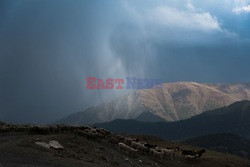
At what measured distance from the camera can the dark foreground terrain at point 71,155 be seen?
25125 mm

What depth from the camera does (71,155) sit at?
3058cm

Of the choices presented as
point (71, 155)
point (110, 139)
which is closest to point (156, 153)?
point (110, 139)

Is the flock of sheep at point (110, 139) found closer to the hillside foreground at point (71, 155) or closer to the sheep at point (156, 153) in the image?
the sheep at point (156, 153)

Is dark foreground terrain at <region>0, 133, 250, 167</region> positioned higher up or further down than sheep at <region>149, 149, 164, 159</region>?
higher up

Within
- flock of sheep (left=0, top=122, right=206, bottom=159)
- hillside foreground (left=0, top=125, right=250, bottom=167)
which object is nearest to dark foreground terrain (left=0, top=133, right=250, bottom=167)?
hillside foreground (left=0, top=125, right=250, bottom=167)

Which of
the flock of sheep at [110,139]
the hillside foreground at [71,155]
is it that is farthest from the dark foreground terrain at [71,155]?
the flock of sheep at [110,139]

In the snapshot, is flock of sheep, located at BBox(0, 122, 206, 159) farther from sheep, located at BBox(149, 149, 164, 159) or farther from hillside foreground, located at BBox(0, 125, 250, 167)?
hillside foreground, located at BBox(0, 125, 250, 167)

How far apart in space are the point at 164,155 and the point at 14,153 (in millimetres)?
21621

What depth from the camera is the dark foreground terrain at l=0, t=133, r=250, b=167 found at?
82.4 ft

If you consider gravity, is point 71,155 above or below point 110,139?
above

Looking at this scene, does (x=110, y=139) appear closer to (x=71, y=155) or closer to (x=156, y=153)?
(x=156, y=153)

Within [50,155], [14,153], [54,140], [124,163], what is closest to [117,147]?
[124,163]

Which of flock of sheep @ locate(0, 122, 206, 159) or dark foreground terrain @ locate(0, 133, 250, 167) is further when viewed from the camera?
flock of sheep @ locate(0, 122, 206, 159)

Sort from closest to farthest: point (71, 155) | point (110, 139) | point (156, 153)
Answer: point (71, 155)
point (156, 153)
point (110, 139)
